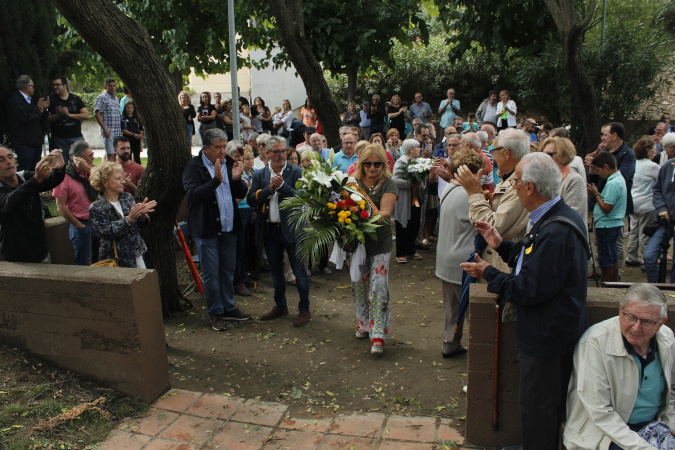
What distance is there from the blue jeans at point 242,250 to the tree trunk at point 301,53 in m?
3.84

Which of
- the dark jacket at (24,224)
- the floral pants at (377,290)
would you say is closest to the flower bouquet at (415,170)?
the floral pants at (377,290)

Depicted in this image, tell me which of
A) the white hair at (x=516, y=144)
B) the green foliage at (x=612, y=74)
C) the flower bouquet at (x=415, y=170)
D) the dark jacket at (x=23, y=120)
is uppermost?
the green foliage at (x=612, y=74)

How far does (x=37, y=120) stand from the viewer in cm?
1040

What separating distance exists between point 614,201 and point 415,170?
2940mm

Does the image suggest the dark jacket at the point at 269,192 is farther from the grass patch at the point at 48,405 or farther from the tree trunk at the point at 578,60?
the tree trunk at the point at 578,60

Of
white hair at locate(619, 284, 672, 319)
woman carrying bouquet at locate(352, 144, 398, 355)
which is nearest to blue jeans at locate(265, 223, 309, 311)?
woman carrying bouquet at locate(352, 144, 398, 355)

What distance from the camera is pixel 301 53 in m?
11.0

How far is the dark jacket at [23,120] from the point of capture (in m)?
10.2

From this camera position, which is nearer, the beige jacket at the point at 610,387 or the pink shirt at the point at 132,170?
the beige jacket at the point at 610,387

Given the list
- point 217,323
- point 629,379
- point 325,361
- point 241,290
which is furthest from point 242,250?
point 629,379

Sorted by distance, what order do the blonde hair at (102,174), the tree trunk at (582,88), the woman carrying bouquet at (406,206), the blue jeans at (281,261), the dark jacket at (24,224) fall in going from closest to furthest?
the dark jacket at (24,224), the blonde hair at (102,174), the blue jeans at (281,261), the woman carrying bouquet at (406,206), the tree trunk at (582,88)

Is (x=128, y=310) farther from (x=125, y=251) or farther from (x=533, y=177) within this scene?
(x=533, y=177)

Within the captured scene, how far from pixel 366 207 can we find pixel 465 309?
4.55 feet

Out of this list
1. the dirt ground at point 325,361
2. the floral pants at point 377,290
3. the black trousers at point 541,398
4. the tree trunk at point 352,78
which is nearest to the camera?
the black trousers at point 541,398
